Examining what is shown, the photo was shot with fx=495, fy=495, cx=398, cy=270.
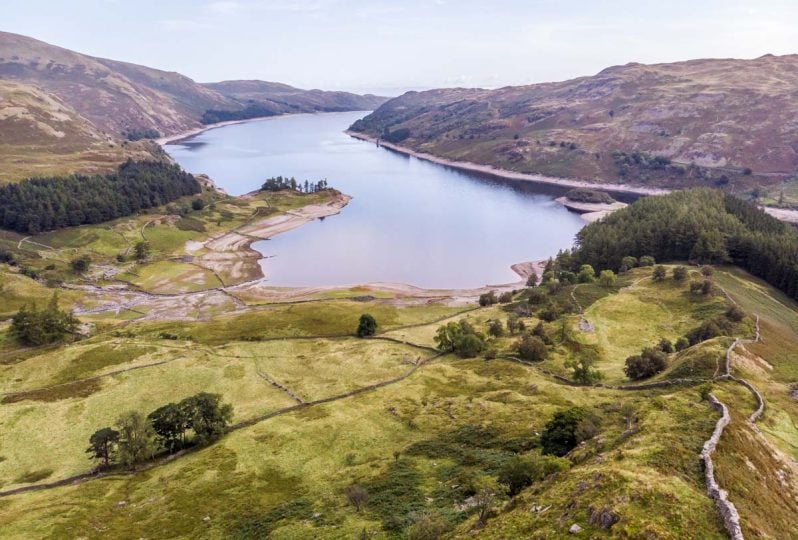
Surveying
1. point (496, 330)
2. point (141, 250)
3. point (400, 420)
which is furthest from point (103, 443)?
point (141, 250)

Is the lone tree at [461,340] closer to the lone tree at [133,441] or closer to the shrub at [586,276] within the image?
the shrub at [586,276]

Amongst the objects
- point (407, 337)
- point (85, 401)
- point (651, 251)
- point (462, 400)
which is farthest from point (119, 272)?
point (651, 251)

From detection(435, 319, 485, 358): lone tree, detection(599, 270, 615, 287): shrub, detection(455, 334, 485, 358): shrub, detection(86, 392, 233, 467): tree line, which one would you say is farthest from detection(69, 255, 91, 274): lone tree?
detection(599, 270, 615, 287): shrub

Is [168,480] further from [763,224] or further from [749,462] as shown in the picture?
[763,224]

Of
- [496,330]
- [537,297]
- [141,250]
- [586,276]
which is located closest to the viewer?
[496,330]

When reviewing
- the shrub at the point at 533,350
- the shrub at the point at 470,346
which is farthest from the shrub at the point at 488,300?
the shrub at the point at 533,350

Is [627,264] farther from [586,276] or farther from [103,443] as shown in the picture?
[103,443]
